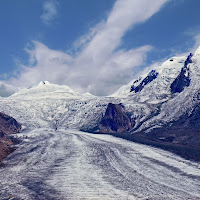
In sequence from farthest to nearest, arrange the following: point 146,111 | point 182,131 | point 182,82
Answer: point 182,82 → point 146,111 → point 182,131

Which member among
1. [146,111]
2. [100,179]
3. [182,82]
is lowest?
[100,179]

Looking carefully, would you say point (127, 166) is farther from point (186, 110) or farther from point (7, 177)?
point (186, 110)

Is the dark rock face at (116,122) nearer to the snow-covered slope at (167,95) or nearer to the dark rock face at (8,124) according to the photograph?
the snow-covered slope at (167,95)

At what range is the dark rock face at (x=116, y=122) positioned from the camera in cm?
9928

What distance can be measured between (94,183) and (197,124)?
63647 mm

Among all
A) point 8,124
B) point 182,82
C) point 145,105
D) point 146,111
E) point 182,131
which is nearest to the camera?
point 182,131

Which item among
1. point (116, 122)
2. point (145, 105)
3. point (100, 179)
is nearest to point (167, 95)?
point (145, 105)

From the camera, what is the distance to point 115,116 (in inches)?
4183

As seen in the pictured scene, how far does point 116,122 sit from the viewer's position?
103312 millimetres

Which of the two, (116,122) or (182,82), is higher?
(182,82)

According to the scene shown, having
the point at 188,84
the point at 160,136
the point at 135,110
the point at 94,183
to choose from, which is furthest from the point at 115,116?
the point at 94,183

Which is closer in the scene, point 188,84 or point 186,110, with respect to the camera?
point 186,110

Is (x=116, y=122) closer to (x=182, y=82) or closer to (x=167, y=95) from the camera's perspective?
(x=167, y=95)

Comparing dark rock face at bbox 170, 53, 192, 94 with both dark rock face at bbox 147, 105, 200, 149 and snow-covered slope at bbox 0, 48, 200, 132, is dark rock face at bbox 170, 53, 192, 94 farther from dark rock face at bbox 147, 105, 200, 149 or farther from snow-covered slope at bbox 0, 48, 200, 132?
dark rock face at bbox 147, 105, 200, 149
